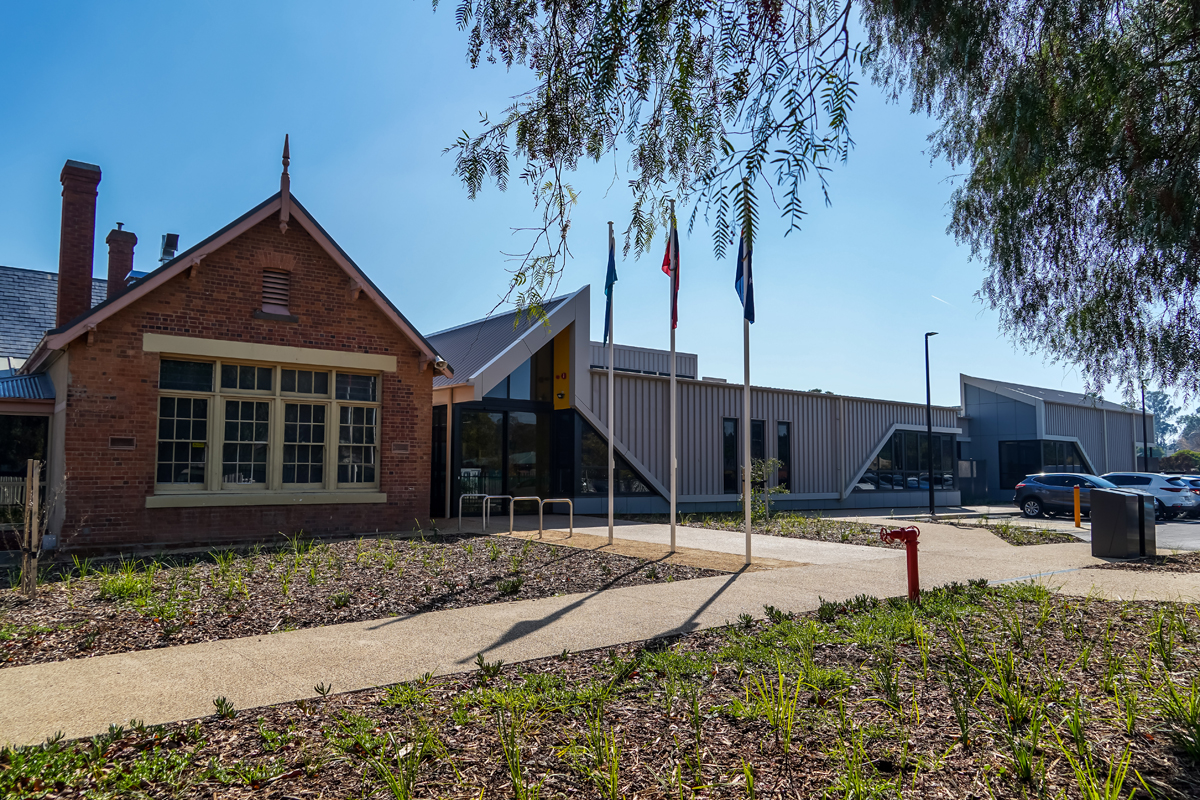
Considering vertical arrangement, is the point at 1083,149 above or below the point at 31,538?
above

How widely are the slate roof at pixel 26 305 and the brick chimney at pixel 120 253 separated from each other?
72 cm

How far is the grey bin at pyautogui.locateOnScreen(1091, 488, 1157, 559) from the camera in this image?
12828mm

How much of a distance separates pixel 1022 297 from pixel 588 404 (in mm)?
12733

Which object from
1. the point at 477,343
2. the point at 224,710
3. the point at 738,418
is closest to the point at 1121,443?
the point at 738,418

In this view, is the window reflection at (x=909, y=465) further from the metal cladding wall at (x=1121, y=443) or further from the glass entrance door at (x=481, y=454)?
the metal cladding wall at (x=1121, y=443)

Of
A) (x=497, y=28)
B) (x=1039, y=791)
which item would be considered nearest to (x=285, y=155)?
(x=497, y=28)

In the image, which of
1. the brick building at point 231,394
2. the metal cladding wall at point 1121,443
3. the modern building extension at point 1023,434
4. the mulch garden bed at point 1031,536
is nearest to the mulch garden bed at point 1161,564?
the mulch garden bed at point 1031,536

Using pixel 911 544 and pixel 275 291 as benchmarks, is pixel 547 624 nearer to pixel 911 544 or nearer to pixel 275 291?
pixel 911 544

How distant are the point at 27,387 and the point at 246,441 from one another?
3848mm

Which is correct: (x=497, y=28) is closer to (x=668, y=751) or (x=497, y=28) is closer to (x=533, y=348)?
(x=668, y=751)

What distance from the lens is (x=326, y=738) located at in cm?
414

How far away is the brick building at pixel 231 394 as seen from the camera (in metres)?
12.0

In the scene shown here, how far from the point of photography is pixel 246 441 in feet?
43.9

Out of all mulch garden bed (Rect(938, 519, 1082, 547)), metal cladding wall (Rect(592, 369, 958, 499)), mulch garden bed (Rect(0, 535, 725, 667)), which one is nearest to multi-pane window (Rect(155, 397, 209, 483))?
mulch garden bed (Rect(0, 535, 725, 667))
